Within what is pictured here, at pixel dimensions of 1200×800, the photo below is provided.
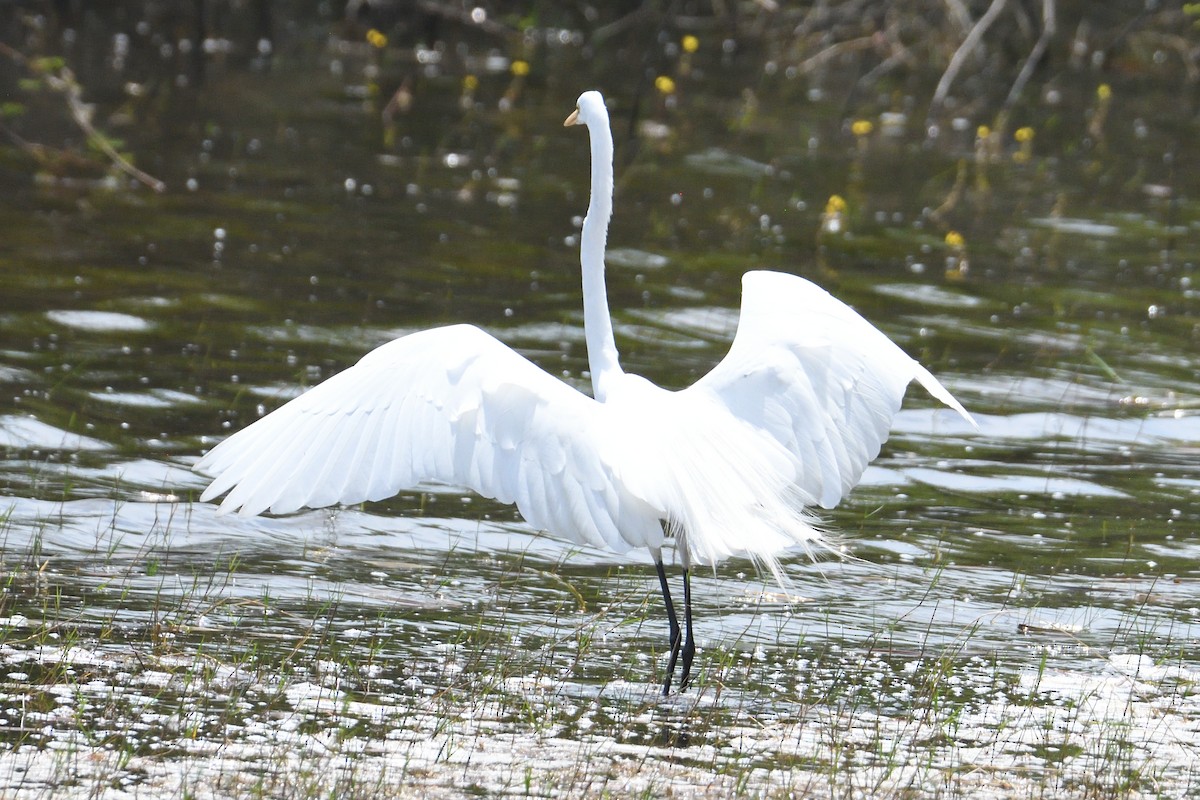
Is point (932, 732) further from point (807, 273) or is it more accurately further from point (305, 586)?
point (807, 273)

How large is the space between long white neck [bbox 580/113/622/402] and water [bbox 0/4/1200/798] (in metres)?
0.97

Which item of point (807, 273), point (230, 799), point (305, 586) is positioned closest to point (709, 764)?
point (230, 799)

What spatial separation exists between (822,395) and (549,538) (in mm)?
2099

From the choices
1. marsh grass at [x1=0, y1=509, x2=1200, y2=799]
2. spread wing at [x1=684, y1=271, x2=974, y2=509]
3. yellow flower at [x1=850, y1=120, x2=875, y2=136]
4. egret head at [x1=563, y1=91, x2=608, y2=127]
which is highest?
yellow flower at [x1=850, y1=120, x2=875, y2=136]

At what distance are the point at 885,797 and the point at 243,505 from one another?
2.00m

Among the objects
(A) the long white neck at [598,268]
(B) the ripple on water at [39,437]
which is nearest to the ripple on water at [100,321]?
(B) the ripple on water at [39,437]

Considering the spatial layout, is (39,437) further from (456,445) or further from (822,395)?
(822,395)

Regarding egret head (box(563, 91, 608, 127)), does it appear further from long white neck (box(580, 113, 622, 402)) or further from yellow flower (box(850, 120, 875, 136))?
yellow flower (box(850, 120, 875, 136))

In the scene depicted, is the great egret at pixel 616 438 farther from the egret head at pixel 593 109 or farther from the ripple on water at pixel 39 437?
the ripple on water at pixel 39 437

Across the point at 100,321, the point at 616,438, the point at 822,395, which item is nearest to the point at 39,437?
the point at 100,321

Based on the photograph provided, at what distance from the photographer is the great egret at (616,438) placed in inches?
188

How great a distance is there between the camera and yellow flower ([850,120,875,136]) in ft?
58.7

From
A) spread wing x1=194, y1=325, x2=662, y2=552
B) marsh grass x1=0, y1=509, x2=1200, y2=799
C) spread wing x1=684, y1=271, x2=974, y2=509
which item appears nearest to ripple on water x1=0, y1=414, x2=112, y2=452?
marsh grass x1=0, y1=509, x2=1200, y2=799

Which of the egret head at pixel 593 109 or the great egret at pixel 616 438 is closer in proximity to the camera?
the great egret at pixel 616 438
